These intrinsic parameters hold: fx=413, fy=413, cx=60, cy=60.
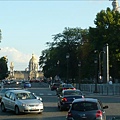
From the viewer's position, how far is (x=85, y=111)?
16625mm

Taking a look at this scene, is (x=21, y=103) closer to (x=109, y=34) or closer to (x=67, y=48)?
(x=109, y=34)

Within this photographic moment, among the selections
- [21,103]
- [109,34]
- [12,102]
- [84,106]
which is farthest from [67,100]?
[109,34]

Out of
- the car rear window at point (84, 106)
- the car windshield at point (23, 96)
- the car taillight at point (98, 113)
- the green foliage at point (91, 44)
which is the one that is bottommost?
the car taillight at point (98, 113)

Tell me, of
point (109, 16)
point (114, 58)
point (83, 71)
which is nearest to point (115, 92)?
point (114, 58)

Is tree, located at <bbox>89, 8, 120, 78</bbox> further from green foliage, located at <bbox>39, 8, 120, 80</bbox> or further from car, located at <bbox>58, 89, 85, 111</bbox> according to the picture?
car, located at <bbox>58, 89, 85, 111</bbox>

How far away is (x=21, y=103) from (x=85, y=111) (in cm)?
892

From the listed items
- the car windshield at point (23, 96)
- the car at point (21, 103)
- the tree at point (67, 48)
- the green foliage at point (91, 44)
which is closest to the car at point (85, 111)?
the car at point (21, 103)

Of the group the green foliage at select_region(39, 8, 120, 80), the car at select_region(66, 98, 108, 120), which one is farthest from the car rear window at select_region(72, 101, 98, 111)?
the green foliage at select_region(39, 8, 120, 80)

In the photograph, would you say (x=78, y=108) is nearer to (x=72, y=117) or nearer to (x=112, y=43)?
(x=72, y=117)

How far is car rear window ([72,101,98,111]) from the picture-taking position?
1674 centimetres

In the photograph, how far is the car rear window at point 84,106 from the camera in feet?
54.9

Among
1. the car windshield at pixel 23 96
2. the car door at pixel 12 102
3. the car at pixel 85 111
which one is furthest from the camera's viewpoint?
the car windshield at pixel 23 96

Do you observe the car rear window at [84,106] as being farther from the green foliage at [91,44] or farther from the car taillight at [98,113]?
the green foliage at [91,44]

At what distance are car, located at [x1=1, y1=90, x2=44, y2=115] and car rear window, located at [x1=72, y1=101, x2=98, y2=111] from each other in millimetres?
8263
